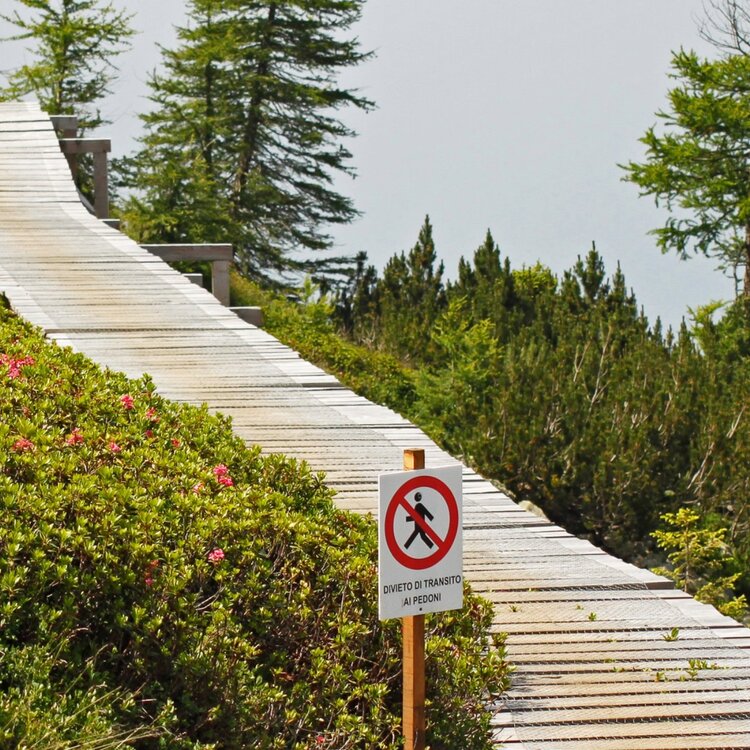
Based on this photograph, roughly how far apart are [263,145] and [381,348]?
14780 millimetres

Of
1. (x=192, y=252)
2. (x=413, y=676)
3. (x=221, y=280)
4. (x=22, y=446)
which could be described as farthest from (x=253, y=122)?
(x=413, y=676)

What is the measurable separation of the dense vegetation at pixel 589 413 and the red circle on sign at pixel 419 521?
696 centimetres

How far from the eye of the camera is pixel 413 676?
469 cm

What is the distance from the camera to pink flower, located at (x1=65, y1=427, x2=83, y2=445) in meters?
5.85

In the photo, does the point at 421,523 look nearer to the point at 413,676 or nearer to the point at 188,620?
the point at 413,676

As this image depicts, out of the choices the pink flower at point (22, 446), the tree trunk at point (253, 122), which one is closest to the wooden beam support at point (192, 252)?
the pink flower at point (22, 446)

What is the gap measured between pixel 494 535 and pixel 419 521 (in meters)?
2.80

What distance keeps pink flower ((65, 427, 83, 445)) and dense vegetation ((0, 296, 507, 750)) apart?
14mm

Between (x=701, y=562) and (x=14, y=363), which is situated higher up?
(x=14, y=363)

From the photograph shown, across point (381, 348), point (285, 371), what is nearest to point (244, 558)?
point (285, 371)

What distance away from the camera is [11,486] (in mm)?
4957

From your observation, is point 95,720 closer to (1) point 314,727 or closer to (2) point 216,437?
(1) point 314,727

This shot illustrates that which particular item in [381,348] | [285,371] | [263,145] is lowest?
[285,371]

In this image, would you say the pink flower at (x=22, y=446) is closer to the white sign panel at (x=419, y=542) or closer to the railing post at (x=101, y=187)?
the white sign panel at (x=419, y=542)
